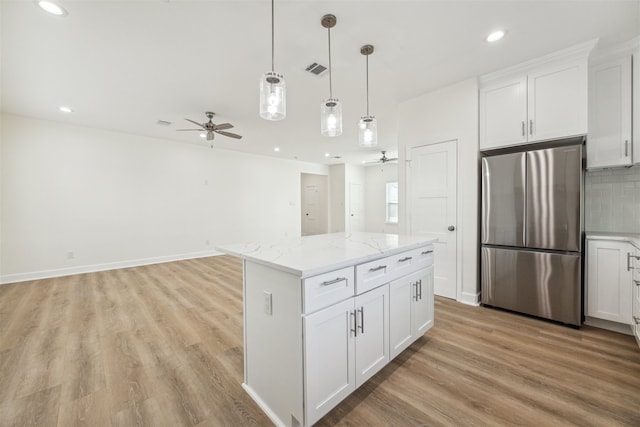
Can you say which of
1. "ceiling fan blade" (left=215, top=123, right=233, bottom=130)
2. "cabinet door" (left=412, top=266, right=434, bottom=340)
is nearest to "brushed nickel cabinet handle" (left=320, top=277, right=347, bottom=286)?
"cabinet door" (left=412, top=266, right=434, bottom=340)

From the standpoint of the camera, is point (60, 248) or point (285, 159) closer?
point (60, 248)

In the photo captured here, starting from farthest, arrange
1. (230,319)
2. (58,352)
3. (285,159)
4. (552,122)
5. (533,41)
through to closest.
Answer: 1. (285,159)
2. (230,319)
3. (552,122)
4. (533,41)
5. (58,352)

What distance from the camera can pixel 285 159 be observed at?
7.82 meters

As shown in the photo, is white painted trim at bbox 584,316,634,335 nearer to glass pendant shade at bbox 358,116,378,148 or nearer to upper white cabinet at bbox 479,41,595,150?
upper white cabinet at bbox 479,41,595,150

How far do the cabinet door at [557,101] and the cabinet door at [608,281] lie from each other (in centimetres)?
112

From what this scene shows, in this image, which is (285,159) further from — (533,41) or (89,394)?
(89,394)

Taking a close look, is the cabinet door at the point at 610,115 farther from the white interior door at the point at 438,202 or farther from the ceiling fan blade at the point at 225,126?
the ceiling fan blade at the point at 225,126

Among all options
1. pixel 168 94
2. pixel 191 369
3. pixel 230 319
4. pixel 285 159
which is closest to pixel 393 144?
pixel 285 159

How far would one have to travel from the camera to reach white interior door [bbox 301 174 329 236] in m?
9.37

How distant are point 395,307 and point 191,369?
1.61m

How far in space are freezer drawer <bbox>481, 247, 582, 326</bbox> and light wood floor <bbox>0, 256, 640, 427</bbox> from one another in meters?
0.15

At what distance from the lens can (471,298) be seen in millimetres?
3020

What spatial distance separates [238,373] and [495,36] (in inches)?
140

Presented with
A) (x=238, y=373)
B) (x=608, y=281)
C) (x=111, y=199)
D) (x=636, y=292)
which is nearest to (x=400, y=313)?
(x=238, y=373)
